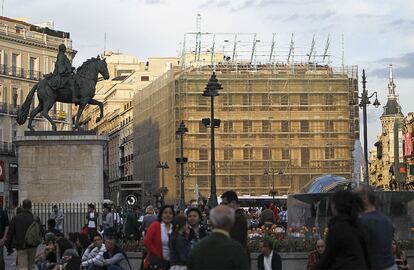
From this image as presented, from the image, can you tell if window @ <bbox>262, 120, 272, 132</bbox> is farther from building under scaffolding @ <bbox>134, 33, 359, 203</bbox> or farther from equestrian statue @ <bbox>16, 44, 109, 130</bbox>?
equestrian statue @ <bbox>16, 44, 109, 130</bbox>

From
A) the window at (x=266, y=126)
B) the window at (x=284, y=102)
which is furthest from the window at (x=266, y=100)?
the window at (x=266, y=126)

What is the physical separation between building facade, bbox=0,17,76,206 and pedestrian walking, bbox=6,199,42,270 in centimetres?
6150

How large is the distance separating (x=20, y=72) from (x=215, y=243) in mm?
78717

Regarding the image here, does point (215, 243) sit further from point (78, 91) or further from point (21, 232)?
point (78, 91)

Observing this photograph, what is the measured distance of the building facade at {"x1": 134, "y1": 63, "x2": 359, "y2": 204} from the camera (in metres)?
85.3

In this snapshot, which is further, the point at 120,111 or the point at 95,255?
the point at 120,111

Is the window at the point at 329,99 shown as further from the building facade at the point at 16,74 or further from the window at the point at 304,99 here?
the building facade at the point at 16,74

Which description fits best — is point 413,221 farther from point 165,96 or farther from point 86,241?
point 165,96

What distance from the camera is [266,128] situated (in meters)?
86.5

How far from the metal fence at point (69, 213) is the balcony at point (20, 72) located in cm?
4853

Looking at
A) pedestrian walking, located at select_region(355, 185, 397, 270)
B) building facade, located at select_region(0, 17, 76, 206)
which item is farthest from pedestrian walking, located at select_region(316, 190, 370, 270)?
building facade, located at select_region(0, 17, 76, 206)

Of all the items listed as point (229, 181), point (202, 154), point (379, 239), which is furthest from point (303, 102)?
point (379, 239)

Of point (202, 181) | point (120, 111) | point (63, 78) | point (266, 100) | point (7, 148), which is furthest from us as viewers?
point (120, 111)

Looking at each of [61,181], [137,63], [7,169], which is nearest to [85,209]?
[61,181]
